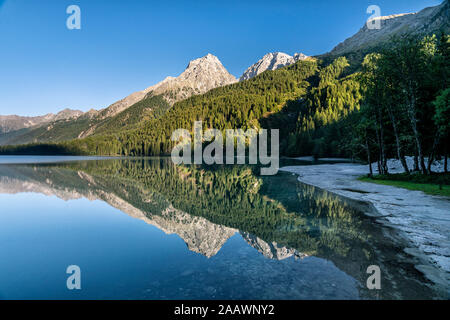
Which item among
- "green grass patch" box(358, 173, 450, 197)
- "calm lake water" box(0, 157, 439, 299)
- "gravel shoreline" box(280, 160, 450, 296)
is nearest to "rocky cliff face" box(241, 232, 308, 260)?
"calm lake water" box(0, 157, 439, 299)

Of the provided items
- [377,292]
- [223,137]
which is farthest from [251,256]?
[223,137]

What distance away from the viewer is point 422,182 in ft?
96.5

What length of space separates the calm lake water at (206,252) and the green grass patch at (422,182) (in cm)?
964

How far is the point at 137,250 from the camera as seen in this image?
41.9 feet

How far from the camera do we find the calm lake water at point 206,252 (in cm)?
817

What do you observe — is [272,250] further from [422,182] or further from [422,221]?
[422,182]

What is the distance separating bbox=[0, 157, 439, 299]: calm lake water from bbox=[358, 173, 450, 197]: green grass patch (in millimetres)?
9638

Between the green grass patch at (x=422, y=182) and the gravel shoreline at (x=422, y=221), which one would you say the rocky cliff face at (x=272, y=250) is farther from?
the green grass patch at (x=422, y=182)

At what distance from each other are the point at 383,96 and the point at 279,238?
34.7m

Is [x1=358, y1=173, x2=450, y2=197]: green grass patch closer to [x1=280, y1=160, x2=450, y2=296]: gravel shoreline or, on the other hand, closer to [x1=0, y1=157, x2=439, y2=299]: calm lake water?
[x1=280, y1=160, x2=450, y2=296]: gravel shoreline

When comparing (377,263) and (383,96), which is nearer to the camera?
(377,263)

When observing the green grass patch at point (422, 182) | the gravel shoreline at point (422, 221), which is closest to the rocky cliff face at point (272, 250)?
the gravel shoreline at point (422, 221)
